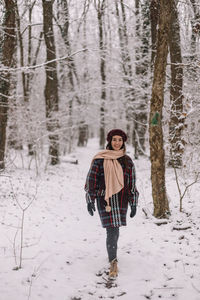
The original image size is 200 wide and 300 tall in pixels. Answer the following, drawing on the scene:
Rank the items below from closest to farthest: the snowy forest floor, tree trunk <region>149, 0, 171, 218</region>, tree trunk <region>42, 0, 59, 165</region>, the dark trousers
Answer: the snowy forest floor → the dark trousers → tree trunk <region>149, 0, 171, 218</region> → tree trunk <region>42, 0, 59, 165</region>

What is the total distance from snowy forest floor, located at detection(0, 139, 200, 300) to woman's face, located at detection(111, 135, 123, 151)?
1.86m

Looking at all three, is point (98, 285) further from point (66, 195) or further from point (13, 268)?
point (66, 195)

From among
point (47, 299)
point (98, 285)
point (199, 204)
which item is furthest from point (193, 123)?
point (47, 299)

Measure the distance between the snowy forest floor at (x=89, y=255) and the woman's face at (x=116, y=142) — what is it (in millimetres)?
1855

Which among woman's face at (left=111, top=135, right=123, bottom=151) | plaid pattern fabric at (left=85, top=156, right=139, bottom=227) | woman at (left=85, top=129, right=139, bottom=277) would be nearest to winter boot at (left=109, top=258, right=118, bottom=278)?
woman at (left=85, top=129, right=139, bottom=277)

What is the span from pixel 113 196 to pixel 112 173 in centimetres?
35

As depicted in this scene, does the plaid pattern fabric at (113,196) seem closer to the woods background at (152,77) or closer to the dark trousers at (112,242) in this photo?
the dark trousers at (112,242)

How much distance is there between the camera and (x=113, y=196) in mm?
3881

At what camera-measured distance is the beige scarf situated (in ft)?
12.4

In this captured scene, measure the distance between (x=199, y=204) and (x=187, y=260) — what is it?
2550 millimetres

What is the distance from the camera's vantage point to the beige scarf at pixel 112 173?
Result: 12.4 ft

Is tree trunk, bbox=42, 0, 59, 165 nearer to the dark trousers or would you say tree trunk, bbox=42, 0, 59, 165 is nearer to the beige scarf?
the beige scarf

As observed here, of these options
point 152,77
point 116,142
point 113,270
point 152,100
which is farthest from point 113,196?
point 152,77

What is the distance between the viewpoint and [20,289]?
332 centimetres
